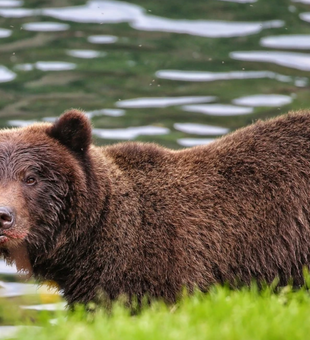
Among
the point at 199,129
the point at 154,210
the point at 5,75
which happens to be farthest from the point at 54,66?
the point at 154,210

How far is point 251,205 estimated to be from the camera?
835cm

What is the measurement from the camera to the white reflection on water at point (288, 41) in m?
18.8

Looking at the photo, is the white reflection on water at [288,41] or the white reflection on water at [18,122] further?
the white reflection on water at [288,41]

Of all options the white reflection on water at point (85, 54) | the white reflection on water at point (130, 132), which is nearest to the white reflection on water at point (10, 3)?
the white reflection on water at point (85, 54)

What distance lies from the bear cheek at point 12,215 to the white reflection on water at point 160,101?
9.11 m

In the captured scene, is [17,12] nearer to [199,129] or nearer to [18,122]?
[18,122]

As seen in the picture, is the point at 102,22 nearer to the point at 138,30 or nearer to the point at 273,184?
the point at 138,30

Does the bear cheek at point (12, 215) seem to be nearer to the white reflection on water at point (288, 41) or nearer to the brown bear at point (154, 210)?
the brown bear at point (154, 210)

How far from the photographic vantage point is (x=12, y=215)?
24.8ft

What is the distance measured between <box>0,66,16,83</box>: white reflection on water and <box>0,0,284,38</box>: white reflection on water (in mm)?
2668

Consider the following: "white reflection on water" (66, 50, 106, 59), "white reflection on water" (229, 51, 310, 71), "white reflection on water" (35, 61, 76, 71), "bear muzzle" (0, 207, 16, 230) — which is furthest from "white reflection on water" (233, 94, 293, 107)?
"bear muzzle" (0, 207, 16, 230)

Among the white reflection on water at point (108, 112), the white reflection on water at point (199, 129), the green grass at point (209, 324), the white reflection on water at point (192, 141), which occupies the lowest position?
the white reflection on water at point (192, 141)

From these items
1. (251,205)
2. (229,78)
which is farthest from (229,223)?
(229,78)

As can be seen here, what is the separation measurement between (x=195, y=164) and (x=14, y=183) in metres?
1.82
